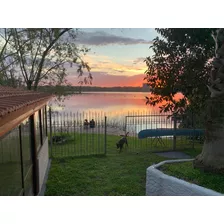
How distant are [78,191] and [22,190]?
6.83 feet

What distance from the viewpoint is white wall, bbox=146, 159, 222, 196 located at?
405 cm

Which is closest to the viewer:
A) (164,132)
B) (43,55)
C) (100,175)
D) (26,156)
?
(26,156)

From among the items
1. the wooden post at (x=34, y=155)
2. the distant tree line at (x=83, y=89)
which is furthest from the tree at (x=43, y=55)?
the wooden post at (x=34, y=155)

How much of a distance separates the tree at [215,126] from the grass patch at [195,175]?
0.64 feet

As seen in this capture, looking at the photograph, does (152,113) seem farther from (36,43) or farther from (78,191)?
(36,43)

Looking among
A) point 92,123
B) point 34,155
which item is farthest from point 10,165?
point 92,123

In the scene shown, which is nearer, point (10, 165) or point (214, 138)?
point (10, 165)

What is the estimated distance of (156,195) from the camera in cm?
495

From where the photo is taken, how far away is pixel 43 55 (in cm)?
1334

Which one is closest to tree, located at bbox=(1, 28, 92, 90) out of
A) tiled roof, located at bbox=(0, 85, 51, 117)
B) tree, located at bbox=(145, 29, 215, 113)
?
tree, located at bbox=(145, 29, 215, 113)

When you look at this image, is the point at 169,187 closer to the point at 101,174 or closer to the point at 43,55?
the point at 101,174

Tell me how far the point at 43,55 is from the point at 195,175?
11337mm
